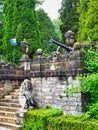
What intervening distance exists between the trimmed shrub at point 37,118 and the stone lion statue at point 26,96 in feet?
1.68

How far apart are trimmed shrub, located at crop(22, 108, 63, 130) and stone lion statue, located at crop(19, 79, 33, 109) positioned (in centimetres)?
51

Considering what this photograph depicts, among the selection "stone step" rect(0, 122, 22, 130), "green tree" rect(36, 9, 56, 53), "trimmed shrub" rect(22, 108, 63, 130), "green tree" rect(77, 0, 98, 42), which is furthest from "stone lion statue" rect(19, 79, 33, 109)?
"green tree" rect(36, 9, 56, 53)

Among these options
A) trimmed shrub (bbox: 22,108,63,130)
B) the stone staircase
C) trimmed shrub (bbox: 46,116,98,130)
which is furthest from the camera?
the stone staircase

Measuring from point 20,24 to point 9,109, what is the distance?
1169 cm

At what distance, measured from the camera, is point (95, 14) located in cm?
2420

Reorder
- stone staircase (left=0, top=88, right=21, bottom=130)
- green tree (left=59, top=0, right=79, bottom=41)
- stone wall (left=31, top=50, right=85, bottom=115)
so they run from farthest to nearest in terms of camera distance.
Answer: green tree (left=59, top=0, right=79, bottom=41), stone staircase (left=0, top=88, right=21, bottom=130), stone wall (left=31, top=50, right=85, bottom=115)

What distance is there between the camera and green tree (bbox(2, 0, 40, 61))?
81.0 feet

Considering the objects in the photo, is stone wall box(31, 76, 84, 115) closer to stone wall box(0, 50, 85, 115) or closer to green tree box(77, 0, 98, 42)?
stone wall box(0, 50, 85, 115)

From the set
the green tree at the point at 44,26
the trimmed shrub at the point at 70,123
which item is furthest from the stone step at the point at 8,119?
the green tree at the point at 44,26

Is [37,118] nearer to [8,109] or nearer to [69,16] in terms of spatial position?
[8,109]

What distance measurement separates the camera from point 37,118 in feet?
37.0

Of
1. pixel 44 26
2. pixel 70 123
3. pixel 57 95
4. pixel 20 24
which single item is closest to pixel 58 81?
pixel 57 95

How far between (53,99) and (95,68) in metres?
2.25

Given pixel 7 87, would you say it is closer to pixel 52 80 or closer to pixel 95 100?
pixel 52 80
